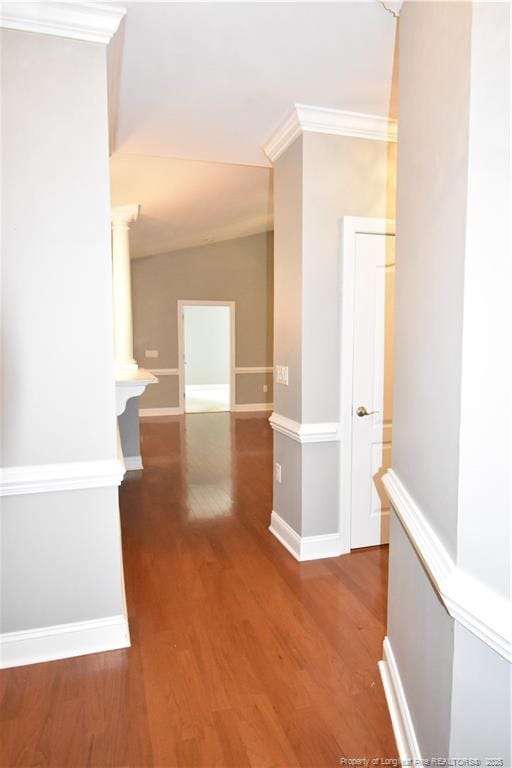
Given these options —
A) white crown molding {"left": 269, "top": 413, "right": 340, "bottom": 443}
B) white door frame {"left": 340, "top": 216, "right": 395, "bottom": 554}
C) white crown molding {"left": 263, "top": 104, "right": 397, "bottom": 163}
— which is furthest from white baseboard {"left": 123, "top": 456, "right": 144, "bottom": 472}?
white crown molding {"left": 263, "top": 104, "right": 397, "bottom": 163}

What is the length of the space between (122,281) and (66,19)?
3.11m

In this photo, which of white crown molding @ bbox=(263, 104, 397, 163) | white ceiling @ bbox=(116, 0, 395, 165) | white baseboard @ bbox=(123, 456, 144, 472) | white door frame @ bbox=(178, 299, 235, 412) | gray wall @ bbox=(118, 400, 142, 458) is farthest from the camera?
white door frame @ bbox=(178, 299, 235, 412)

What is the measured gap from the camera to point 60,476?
6.37ft

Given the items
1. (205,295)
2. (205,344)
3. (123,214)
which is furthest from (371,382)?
(205,344)

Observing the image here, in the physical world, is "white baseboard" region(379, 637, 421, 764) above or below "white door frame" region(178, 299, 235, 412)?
below

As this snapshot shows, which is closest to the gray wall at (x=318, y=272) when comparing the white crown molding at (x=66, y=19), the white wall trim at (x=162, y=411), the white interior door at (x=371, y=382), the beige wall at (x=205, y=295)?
the white interior door at (x=371, y=382)

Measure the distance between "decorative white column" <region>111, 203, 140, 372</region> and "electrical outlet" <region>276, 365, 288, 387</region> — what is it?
1.98 meters

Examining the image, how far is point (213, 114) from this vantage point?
106 inches

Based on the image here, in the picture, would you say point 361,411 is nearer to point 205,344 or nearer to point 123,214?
point 123,214

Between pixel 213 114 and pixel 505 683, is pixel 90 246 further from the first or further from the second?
pixel 505 683

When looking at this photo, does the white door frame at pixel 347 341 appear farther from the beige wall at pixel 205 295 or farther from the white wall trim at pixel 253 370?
the white wall trim at pixel 253 370

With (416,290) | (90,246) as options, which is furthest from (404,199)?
(90,246)

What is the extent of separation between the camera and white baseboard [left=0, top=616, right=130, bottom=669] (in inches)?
77.2

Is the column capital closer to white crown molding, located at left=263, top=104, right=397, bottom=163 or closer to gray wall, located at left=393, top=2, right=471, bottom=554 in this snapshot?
white crown molding, located at left=263, top=104, right=397, bottom=163
